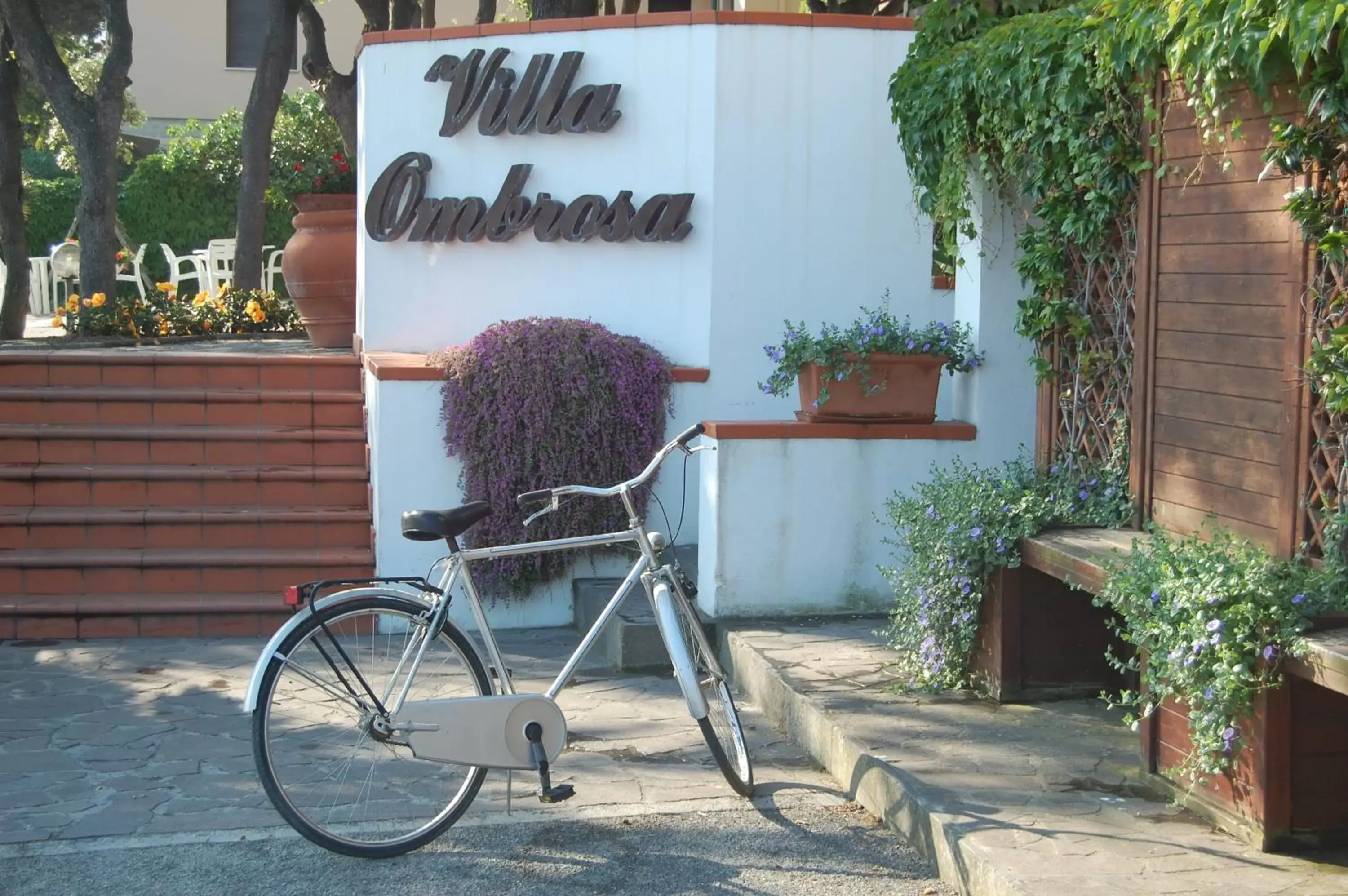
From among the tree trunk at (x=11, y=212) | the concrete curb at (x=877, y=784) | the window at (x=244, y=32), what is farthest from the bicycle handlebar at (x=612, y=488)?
the window at (x=244, y=32)

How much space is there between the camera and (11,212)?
12664 mm

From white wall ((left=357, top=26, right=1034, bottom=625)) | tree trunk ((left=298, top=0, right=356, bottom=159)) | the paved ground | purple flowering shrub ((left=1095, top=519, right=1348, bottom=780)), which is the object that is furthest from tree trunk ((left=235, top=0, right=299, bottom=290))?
purple flowering shrub ((left=1095, top=519, right=1348, bottom=780))

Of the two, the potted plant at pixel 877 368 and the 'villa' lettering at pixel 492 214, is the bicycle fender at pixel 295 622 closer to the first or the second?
the potted plant at pixel 877 368

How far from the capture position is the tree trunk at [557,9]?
11.0 m

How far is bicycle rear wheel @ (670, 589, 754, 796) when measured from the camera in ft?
15.4

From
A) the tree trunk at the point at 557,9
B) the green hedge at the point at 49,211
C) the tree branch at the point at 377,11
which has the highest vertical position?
the tree branch at the point at 377,11

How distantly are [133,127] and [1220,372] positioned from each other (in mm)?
25568

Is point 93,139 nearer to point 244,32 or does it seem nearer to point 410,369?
point 410,369

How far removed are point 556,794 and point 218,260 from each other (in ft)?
48.4

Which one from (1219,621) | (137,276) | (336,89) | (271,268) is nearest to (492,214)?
(336,89)

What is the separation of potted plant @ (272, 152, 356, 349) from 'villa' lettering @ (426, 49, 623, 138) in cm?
207

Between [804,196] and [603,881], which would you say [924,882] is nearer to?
[603,881]

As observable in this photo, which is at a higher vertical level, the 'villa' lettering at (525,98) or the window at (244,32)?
the window at (244,32)

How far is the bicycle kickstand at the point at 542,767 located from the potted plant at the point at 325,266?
601 cm
